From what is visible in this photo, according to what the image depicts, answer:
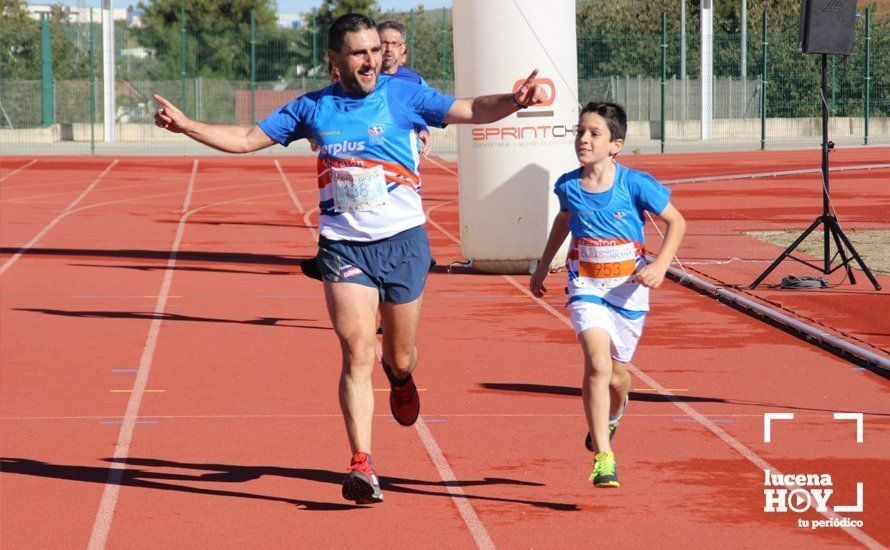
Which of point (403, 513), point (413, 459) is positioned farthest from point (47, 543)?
point (413, 459)

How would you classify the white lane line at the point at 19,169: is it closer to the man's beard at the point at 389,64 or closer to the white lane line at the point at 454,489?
the man's beard at the point at 389,64

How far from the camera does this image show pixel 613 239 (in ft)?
21.2

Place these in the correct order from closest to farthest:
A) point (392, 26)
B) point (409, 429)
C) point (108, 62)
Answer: point (409, 429)
point (392, 26)
point (108, 62)

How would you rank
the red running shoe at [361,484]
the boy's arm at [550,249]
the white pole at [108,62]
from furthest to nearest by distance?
the white pole at [108,62], the boy's arm at [550,249], the red running shoe at [361,484]

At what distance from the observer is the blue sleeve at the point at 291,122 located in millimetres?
6305

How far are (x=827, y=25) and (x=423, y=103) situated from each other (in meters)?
7.53

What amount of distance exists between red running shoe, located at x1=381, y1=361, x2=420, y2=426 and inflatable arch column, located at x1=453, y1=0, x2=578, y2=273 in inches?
295

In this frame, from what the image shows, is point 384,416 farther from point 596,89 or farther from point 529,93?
point 596,89

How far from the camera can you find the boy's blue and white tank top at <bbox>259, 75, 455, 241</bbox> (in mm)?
6223

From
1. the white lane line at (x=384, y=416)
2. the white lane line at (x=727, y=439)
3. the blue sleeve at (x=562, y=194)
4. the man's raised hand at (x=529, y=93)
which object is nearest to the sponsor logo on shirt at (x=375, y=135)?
the man's raised hand at (x=529, y=93)

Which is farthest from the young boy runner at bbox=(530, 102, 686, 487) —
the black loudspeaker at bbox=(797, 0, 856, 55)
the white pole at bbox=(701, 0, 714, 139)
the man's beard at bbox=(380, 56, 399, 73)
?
the white pole at bbox=(701, 0, 714, 139)

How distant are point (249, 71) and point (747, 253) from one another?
29147 millimetres

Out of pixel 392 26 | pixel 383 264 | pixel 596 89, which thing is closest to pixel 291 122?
pixel 383 264

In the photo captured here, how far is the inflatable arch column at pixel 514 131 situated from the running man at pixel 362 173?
25.3 ft
